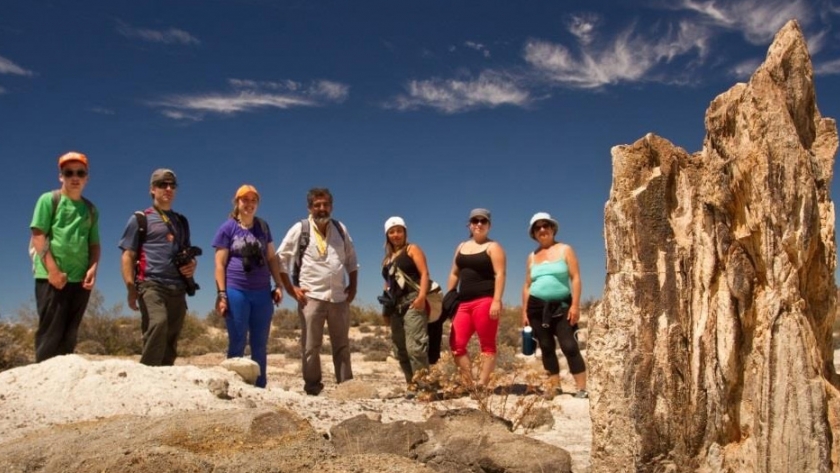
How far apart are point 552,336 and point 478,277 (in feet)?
3.61

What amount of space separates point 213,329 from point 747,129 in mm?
21365

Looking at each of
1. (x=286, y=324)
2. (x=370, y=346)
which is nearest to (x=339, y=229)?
(x=370, y=346)

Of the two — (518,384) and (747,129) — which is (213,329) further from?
(747,129)

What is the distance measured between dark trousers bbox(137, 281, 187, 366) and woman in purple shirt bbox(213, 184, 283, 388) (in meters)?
0.45

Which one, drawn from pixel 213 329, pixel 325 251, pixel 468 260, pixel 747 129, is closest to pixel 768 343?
pixel 747 129

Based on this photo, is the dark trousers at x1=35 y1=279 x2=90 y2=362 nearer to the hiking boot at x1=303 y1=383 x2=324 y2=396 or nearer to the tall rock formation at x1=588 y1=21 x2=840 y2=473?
the hiking boot at x1=303 y1=383 x2=324 y2=396

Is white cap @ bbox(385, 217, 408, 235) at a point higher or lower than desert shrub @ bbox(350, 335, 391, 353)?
higher

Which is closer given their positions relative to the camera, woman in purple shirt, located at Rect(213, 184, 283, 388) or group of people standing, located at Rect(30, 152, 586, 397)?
group of people standing, located at Rect(30, 152, 586, 397)

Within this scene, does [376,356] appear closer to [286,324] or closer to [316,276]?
[286,324]

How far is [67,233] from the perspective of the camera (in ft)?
21.5

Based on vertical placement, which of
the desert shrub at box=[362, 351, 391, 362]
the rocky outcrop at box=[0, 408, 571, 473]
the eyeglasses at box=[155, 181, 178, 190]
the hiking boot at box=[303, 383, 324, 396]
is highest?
the eyeglasses at box=[155, 181, 178, 190]

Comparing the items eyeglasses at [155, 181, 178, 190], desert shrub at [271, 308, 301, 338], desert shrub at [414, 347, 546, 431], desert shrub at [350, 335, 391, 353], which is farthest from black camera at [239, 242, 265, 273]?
desert shrub at [271, 308, 301, 338]

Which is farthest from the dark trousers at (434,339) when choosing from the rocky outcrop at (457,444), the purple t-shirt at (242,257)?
the rocky outcrop at (457,444)

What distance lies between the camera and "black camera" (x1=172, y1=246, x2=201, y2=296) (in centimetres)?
684
